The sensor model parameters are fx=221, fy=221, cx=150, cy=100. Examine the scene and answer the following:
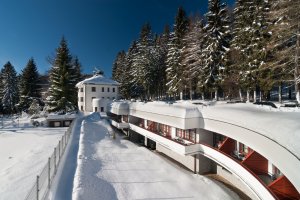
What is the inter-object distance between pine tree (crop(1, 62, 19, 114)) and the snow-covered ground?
34724 mm

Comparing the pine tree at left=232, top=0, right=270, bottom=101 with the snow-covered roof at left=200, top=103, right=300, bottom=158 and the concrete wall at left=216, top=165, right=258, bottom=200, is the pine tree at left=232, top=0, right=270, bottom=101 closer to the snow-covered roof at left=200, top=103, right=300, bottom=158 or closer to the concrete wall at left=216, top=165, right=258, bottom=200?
the concrete wall at left=216, top=165, right=258, bottom=200

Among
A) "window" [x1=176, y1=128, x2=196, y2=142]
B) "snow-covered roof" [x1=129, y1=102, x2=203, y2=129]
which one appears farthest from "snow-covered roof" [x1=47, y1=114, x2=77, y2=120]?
"window" [x1=176, y1=128, x2=196, y2=142]

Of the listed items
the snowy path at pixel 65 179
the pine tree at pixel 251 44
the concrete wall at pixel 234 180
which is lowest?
the concrete wall at pixel 234 180

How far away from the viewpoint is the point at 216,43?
94.2ft

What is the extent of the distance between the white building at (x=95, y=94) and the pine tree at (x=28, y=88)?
14.5 metres

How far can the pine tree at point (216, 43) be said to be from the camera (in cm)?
2870

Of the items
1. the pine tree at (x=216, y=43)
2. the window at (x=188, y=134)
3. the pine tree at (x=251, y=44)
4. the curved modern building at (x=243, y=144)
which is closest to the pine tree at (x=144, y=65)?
the pine tree at (x=216, y=43)

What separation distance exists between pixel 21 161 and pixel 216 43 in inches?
993

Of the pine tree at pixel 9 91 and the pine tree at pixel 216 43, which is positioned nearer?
the pine tree at pixel 216 43

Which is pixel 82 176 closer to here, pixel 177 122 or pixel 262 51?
pixel 177 122

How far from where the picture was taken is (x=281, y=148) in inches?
296

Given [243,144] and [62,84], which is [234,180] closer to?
[243,144]

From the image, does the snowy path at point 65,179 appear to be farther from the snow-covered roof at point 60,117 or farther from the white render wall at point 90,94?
the white render wall at point 90,94

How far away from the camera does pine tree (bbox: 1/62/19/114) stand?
6253cm
